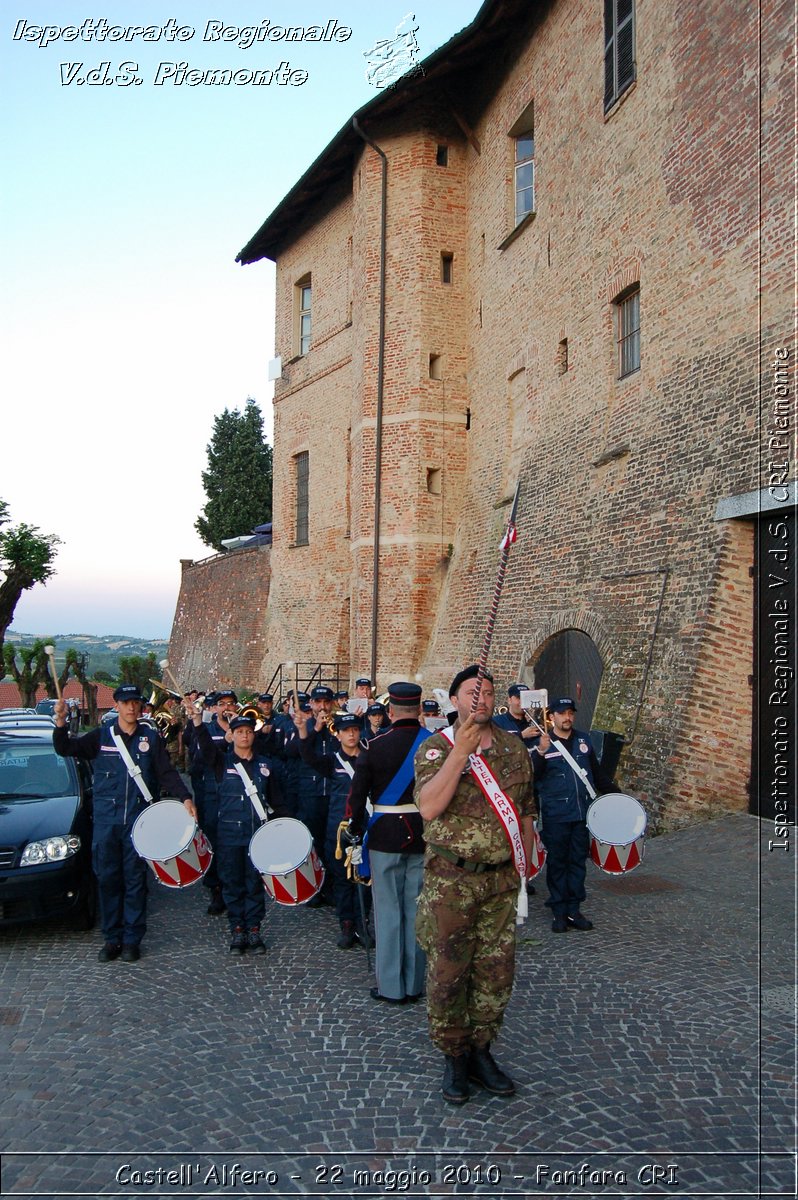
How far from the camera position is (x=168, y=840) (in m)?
6.80

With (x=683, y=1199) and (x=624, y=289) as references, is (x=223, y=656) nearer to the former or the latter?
(x=624, y=289)

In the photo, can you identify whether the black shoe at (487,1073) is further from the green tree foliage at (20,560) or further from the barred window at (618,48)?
the green tree foliage at (20,560)

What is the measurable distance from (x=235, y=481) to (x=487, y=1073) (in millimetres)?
43473

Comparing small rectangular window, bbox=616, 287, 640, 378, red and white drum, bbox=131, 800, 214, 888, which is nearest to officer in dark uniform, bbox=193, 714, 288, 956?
red and white drum, bbox=131, 800, 214, 888

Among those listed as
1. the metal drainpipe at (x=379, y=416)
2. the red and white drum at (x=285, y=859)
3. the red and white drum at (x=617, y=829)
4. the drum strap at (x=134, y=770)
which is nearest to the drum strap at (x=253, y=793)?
the red and white drum at (x=285, y=859)

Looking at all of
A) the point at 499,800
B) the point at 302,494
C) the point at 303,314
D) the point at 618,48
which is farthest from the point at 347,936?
the point at 303,314

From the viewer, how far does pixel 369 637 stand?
68.3 ft

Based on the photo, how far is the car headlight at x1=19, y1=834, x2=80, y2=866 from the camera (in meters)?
6.85

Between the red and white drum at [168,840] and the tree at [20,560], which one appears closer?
the red and white drum at [168,840]

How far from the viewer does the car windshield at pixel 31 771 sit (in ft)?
25.6

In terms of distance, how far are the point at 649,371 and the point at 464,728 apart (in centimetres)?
1023

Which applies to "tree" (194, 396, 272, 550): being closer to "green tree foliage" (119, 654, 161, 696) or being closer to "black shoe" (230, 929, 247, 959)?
"green tree foliage" (119, 654, 161, 696)

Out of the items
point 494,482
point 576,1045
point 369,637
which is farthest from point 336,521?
point 576,1045

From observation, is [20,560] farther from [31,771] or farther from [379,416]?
[31,771]
